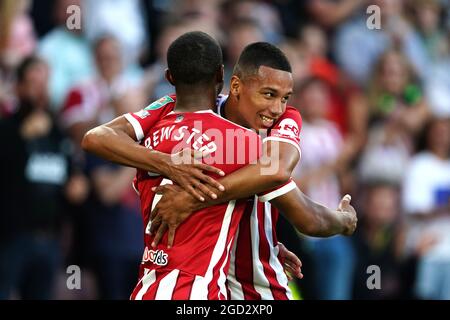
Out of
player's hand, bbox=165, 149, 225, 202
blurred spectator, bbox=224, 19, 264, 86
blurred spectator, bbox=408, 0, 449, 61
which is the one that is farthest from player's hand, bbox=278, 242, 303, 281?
blurred spectator, bbox=408, 0, 449, 61

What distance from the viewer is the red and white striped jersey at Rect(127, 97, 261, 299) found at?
422cm

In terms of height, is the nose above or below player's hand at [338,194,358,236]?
above

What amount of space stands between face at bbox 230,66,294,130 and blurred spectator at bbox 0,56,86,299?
183 inches

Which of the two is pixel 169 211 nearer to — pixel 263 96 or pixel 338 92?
pixel 263 96

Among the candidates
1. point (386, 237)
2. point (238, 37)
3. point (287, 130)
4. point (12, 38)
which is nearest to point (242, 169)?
point (287, 130)

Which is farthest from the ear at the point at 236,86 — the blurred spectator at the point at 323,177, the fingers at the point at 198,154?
the blurred spectator at the point at 323,177

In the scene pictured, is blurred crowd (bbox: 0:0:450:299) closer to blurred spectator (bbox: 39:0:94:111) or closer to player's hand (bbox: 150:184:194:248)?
blurred spectator (bbox: 39:0:94:111)

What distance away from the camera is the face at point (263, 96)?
4359 mm

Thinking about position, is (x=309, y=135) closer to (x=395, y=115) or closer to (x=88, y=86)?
(x=395, y=115)

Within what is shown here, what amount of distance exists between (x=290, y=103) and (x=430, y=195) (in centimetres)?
191

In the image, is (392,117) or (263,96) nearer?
(263,96)

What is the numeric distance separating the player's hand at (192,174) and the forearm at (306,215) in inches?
13.3

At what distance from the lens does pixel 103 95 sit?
9375mm

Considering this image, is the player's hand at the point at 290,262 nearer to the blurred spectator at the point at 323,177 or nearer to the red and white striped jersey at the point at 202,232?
the red and white striped jersey at the point at 202,232
